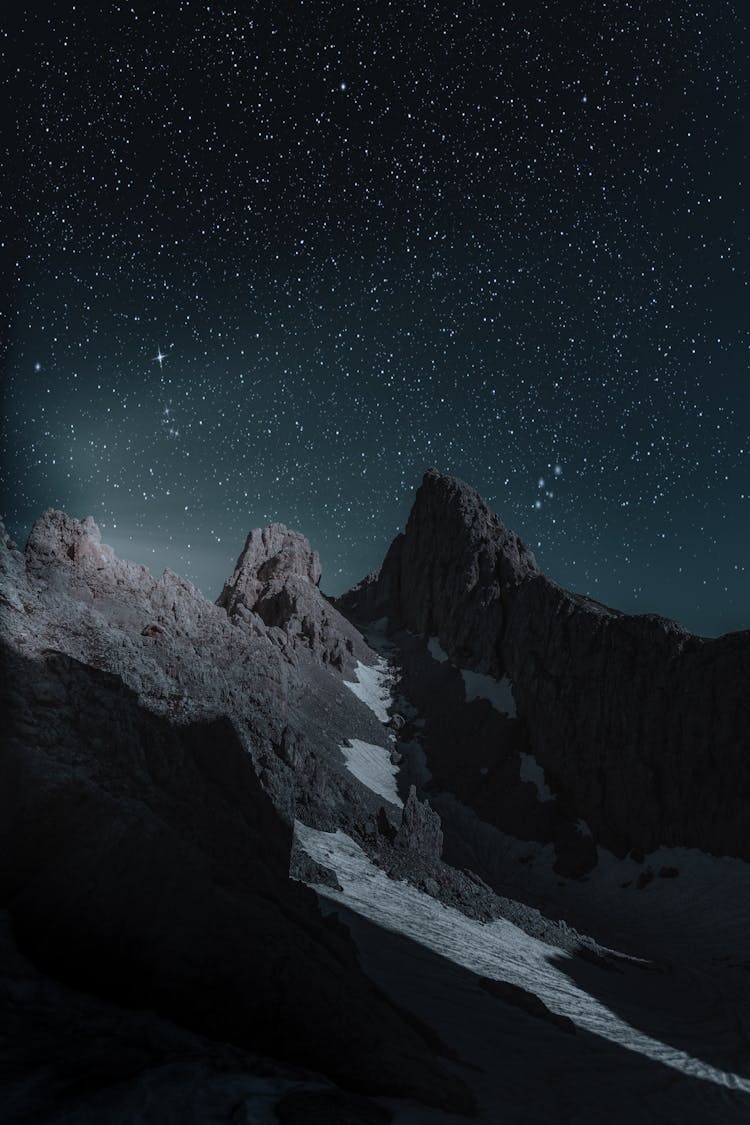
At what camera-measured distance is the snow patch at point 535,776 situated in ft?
225

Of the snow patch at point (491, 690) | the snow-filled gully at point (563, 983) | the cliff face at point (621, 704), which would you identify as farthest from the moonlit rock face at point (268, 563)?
the snow-filled gully at point (563, 983)

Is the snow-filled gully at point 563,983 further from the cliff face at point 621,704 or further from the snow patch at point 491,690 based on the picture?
the snow patch at point 491,690

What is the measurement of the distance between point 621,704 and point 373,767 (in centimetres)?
2888

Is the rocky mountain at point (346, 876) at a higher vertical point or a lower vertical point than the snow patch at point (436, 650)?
lower

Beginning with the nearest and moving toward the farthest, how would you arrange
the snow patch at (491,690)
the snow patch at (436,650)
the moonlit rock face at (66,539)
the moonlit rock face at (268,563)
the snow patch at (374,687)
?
the moonlit rock face at (66,539)
the snow patch at (491,690)
the snow patch at (374,687)
the snow patch at (436,650)
the moonlit rock face at (268,563)

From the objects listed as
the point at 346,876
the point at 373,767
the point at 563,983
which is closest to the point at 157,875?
the point at 346,876

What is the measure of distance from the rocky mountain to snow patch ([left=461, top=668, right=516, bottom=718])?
58 cm

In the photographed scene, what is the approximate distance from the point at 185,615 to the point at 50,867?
5269 centimetres

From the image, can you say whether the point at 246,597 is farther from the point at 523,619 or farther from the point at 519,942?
the point at 519,942

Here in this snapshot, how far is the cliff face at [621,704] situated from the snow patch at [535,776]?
0.82m

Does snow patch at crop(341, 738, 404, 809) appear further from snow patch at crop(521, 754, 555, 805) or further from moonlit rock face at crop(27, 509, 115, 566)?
moonlit rock face at crop(27, 509, 115, 566)

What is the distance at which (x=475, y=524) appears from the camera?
110375 mm

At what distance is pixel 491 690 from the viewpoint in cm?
8506

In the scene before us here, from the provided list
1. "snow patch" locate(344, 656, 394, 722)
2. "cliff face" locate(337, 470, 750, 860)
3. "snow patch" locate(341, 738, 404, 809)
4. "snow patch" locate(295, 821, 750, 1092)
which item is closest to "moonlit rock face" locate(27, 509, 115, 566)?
"snow patch" locate(341, 738, 404, 809)
